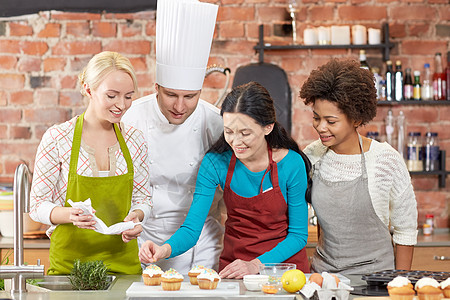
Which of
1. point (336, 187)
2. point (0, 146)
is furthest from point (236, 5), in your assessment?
point (336, 187)

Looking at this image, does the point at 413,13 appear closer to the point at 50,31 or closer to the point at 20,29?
the point at 50,31

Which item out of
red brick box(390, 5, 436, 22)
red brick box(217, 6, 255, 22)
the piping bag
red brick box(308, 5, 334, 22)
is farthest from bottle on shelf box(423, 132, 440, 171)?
the piping bag

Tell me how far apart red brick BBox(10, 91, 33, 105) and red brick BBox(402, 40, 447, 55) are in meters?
2.39

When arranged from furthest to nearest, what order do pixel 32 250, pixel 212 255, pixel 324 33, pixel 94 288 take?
pixel 324 33
pixel 32 250
pixel 212 255
pixel 94 288

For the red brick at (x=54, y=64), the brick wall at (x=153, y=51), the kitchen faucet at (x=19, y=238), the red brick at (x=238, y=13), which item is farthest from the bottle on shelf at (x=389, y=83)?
the kitchen faucet at (x=19, y=238)

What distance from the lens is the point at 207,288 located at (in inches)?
68.1

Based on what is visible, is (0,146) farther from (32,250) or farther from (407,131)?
(407,131)

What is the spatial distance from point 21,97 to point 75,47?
468 mm

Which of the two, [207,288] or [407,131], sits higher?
[407,131]

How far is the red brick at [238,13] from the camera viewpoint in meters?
3.92

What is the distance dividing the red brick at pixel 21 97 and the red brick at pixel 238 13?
134cm

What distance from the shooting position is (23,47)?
3902 mm

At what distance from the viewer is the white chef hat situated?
91.4 inches

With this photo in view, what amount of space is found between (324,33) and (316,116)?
5.75ft
